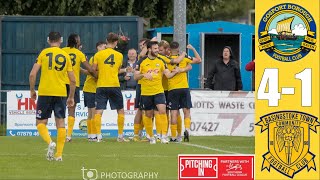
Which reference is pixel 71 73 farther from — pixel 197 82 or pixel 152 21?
pixel 152 21

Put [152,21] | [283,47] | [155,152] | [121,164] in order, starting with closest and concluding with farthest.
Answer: [283,47]
[121,164]
[155,152]
[152,21]

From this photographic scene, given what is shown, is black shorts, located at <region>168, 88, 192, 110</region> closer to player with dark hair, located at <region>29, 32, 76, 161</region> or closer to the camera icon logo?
player with dark hair, located at <region>29, 32, 76, 161</region>

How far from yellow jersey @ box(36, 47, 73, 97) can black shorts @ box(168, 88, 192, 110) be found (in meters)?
5.73

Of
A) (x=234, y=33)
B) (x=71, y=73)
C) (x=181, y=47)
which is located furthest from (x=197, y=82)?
(x=71, y=73)

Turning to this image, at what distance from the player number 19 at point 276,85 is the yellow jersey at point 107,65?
38.3ft

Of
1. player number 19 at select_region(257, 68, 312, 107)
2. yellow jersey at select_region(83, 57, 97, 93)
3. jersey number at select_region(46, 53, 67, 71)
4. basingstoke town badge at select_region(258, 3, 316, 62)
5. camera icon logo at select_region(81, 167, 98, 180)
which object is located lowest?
camera icon logo at select_region(81, 167, 98, 180)

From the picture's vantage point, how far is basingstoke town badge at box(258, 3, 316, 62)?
1043 cm

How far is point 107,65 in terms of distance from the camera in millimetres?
22062

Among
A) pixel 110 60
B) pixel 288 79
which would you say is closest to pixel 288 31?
pixel 288 79

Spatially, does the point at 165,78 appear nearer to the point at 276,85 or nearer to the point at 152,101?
the point at 152,101

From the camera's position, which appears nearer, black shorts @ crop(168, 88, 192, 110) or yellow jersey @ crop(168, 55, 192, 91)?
yellow jersey @ crop(168, 55, 192, 91)

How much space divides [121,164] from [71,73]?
6.00 feet

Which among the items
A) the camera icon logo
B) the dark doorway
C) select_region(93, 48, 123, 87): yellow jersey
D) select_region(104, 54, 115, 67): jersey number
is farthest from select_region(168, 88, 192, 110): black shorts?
the dark doorway

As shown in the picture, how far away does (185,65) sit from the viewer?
22625mm
